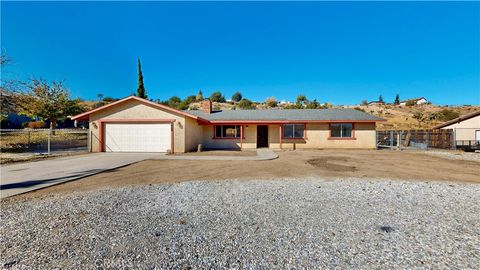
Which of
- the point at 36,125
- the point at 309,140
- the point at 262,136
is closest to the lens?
the point at 309,140

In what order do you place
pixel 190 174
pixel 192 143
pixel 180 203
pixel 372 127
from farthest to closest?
pixel 372 127
pixel 192 143
pixel 190 174
pixel 180 203

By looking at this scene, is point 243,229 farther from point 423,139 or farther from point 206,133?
point 423,139

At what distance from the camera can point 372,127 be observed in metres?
18.4

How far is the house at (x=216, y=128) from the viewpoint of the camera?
608 inches

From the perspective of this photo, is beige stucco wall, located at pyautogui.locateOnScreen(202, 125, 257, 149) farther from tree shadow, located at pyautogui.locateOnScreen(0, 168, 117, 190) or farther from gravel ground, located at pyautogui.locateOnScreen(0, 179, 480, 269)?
gravel ground, located at pyautogui.locateOnScreen(0, 179, 480, 269)

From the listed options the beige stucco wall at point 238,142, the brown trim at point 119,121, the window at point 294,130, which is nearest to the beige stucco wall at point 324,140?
the window at point 294,130

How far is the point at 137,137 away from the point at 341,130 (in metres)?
→ 16.8

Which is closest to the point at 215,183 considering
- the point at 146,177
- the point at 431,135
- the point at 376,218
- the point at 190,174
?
the point at 190,174

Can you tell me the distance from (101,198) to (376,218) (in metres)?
6.18

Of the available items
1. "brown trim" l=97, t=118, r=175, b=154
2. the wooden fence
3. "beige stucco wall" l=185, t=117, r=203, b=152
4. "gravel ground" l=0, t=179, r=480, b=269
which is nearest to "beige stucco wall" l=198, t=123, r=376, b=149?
"beige stucco wall" l=185, t=117, r=203, b=152

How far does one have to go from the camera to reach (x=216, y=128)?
19.5 meters

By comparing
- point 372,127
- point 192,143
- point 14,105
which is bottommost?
point 192,143

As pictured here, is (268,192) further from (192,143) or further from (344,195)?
(192,143)

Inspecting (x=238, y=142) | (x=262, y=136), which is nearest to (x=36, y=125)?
(x=238, y=142)
